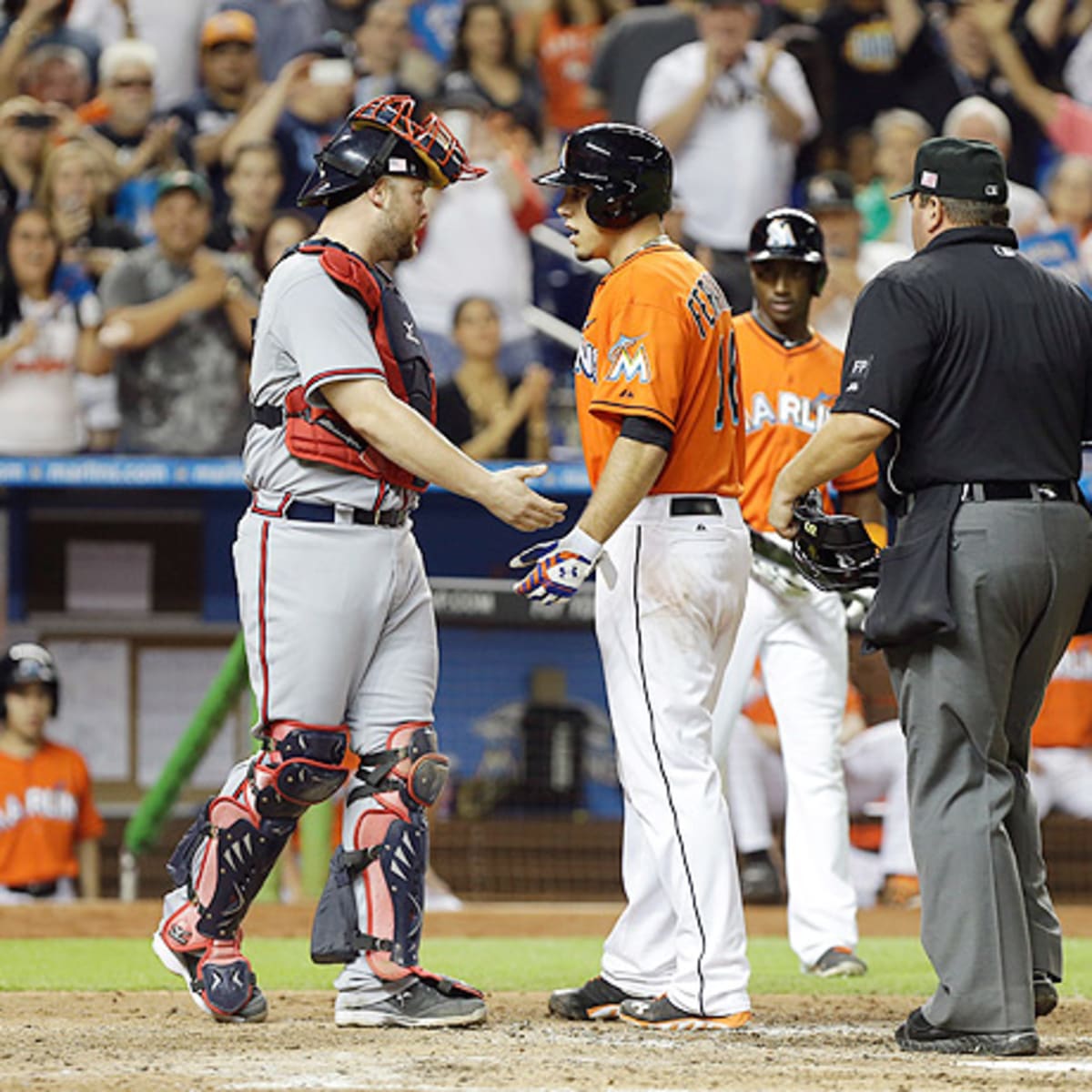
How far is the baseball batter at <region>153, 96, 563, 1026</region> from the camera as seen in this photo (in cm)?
429

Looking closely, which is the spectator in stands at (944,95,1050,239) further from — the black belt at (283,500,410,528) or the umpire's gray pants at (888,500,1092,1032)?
the black belt at (283,500,410,528)

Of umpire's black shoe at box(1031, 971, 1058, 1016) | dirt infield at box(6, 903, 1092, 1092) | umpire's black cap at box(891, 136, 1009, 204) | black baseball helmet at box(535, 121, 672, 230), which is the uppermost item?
black baseball helmet at box(535, 121, 672, 230)

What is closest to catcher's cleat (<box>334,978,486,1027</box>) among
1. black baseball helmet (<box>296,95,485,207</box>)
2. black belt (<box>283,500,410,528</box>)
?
black belt (<box>283,500,410,528</box>)

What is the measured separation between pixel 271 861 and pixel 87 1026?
23.0 inches

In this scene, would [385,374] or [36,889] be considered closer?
[385,374]

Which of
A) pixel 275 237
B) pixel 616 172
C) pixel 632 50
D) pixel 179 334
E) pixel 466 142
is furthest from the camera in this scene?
pixel 632 50

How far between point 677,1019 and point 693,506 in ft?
3.81

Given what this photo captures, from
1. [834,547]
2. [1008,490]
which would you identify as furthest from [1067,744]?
[1008,490]

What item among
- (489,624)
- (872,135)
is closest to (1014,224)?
(872,135)

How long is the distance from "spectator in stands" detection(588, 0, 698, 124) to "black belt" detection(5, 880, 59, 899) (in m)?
5.33

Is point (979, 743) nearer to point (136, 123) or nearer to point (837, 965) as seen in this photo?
point (837, 965)

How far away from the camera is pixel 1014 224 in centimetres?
1086

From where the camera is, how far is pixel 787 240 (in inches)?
239

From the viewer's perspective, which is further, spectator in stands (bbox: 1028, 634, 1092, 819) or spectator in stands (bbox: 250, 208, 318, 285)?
spectator in stands (bbox: 250, 208, 318, 285)
